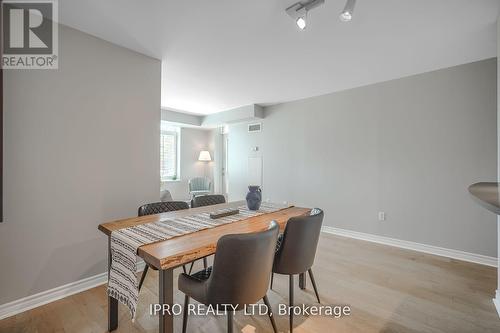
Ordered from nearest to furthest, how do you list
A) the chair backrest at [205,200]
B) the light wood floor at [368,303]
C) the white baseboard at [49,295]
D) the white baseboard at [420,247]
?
the light wood floor at [368,303] < the white baseboard at [49,295] < the chair backrest at [205,200] < the white baseboard at [420,247]

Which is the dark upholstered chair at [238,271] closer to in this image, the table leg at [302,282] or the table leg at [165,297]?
the table leg at [165,297]

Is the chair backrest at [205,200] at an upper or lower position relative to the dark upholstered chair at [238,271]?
upper

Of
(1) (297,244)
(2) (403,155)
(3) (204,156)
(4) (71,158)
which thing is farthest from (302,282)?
(3) (204,156)

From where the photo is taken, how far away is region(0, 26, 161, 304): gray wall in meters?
1.85

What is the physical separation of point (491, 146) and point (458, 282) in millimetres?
1665

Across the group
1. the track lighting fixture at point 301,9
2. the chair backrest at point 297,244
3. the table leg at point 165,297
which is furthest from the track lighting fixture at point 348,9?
the table leg at point 165,297

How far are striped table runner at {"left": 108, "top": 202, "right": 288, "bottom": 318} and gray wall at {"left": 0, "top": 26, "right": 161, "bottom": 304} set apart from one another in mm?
990

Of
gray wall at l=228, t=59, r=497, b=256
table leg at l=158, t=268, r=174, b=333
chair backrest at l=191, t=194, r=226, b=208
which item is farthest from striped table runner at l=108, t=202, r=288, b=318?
gray wall at l=228, t=59, r=497, b=256

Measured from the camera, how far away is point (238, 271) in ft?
3.86

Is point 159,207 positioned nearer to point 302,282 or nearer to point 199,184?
point 302,282

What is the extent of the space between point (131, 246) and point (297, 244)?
42.3 inches

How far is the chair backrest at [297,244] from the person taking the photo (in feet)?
5.16

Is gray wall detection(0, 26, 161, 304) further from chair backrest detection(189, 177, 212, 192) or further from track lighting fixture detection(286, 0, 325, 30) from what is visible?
chair backrest detection(189, 177, 212, 192)

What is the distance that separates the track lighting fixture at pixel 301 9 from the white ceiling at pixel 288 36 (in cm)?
7
